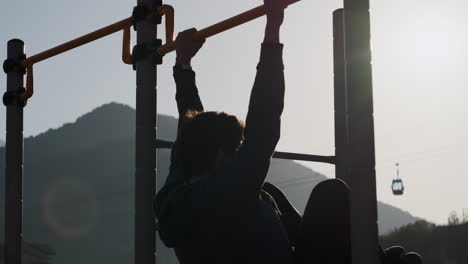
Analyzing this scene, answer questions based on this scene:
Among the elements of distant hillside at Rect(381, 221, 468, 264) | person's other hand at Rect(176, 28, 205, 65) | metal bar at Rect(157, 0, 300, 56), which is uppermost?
metal bar at Rect(157, 0, 300, 56)

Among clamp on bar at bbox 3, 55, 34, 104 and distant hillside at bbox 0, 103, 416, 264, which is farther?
distant hillside at bbox 0, 103, 416, 264

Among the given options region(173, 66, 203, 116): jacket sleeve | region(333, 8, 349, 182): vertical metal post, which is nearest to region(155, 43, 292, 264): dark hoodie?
region(173, 66, 203, 116): jacket sleeve

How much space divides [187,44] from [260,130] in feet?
4.29

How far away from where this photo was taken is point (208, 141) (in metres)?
2.74

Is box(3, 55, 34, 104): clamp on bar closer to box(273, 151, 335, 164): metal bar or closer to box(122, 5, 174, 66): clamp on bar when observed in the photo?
box(122, 5, 174, 66): clamp on bar

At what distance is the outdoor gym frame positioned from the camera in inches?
102

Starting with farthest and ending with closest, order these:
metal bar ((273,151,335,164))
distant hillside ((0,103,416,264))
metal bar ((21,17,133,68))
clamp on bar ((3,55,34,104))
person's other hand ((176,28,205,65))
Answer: distant hillside ((0,103,416,264))
clamp on bar ((3,55,34,104))
metal bar ((273,151,335,164))
metal bar ((21,17,133,68))
person's other hand ((176,28,205,65))

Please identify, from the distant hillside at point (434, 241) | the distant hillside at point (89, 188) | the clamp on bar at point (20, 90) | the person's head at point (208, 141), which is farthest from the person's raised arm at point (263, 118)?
the distant hillside at point (89, 188)

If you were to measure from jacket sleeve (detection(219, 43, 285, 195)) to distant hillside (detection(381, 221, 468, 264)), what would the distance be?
802 inches

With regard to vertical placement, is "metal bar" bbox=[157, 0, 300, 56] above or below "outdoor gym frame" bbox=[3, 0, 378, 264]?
above

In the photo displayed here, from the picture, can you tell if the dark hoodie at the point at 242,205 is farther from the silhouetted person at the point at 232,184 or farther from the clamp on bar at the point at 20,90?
the clamp on bar at the point at 20,90

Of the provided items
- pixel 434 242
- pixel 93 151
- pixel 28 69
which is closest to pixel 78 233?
pixel 93 151

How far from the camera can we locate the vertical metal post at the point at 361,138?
2564mm

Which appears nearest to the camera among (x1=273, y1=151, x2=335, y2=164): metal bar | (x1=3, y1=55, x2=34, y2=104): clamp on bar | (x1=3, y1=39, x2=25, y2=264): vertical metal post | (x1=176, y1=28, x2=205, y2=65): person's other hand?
(x1=176, y1=28, x2=205, y2=65): person's other hand
